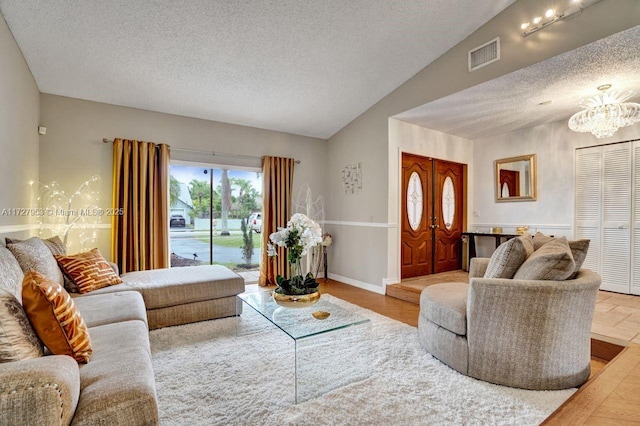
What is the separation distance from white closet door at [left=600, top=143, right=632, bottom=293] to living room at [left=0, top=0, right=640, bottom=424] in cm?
26

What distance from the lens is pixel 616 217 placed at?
Answer: 4.04 m

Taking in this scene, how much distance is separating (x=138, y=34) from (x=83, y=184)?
81.7 inches

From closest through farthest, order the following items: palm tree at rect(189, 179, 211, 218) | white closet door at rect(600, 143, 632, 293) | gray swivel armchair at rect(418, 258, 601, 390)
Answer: gray swivel armchair at rect(418, 258, 601, 390) → white closet door at rect(600, 143, 632, 293) → palm tree at rect(189, 179, 211, 218)

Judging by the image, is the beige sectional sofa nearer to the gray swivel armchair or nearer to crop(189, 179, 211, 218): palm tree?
the gray swivel armchair

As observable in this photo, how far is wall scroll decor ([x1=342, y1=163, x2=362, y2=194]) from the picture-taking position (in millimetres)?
5051

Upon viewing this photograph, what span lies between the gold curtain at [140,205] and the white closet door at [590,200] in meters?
5.82

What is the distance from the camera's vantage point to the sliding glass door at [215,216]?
4.68m

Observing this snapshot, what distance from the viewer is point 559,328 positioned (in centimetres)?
198

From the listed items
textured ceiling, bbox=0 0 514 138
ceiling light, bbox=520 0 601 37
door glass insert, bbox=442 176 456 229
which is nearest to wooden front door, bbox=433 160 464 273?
door glass insert, bbox=442 176 456 229

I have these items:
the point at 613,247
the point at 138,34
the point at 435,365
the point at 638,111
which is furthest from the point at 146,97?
the point at 613,247

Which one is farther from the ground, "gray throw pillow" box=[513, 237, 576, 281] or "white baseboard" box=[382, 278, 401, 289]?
"gray throw pillow" box=[513, 237, 576, 281]

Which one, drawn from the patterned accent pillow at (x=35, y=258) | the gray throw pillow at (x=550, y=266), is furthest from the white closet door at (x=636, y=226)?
the patterned accent pillow at (x=35, y=258)

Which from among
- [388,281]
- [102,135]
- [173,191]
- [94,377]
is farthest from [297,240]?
[102,135]

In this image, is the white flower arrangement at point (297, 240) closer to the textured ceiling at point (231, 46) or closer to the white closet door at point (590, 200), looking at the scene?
the textured ceiling at point (231, 46)
